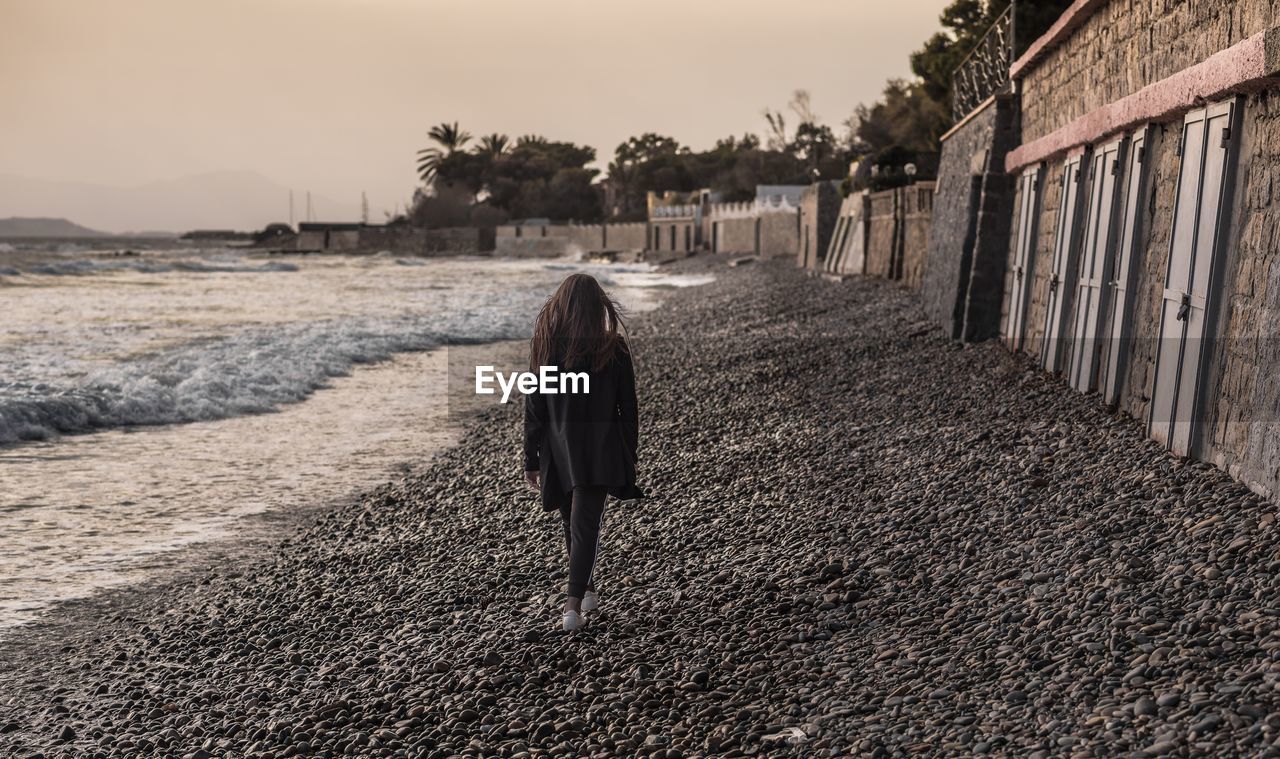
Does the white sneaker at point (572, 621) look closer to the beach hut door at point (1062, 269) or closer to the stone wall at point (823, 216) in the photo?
the beach hut door at point (1062, 269)

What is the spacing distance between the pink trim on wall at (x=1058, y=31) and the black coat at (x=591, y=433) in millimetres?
6604

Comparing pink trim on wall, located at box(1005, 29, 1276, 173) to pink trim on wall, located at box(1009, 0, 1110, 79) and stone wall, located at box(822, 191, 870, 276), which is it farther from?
stone wall, located at box(822, 191, 870, 276)

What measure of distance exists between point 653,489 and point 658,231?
7694 cm

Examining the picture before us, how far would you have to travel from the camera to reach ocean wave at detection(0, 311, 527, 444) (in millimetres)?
13688

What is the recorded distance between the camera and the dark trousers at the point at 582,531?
5227 millimetres

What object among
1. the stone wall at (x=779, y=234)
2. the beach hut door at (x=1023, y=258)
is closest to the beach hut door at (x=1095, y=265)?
the beach hut door at (x=1023, y=258)

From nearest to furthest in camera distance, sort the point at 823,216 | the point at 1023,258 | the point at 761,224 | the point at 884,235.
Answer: the point at 1023,258, the point at 884,235, the point at 823,216, the point at 761,224

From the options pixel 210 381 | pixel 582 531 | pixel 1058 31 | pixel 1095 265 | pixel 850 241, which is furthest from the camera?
pixel 850 241

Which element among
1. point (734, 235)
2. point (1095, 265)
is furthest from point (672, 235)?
point (1095, 265)

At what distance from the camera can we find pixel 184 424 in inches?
549

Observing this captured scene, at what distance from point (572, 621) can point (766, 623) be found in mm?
896

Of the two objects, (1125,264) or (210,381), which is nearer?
(1125,264)

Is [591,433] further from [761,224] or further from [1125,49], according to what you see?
[761,224]

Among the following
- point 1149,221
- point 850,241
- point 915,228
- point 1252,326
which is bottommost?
point 850,241
